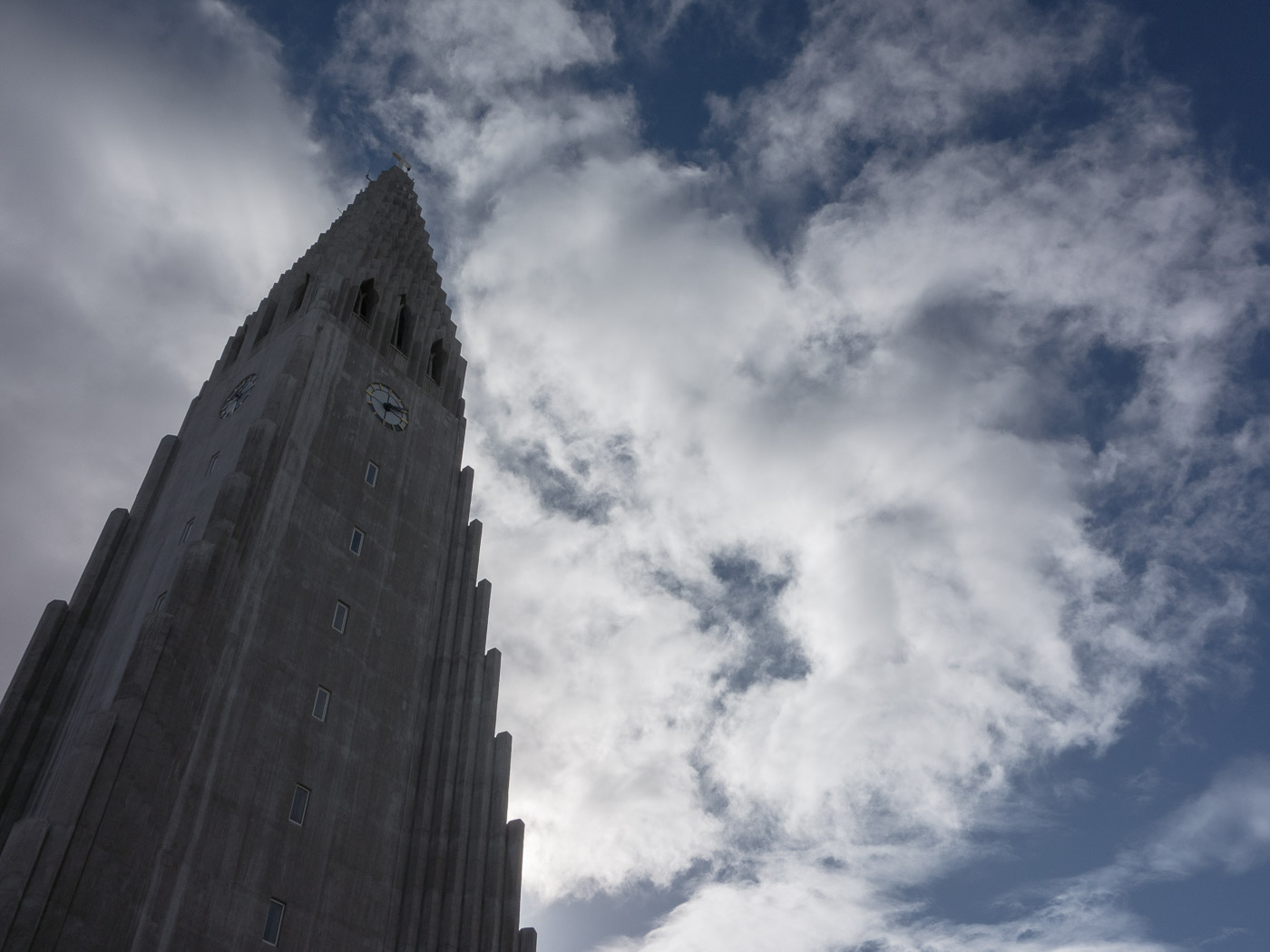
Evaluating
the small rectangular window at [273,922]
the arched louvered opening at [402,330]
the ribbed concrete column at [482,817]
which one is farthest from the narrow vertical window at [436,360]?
the small rectangular window at [273,922]

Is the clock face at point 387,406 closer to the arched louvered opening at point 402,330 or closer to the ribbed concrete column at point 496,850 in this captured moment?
the arched louvered opening at point 402,330

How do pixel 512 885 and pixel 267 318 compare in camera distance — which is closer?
pixel 512 885

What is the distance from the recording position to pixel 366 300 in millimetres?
69375

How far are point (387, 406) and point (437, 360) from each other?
11001 millimetres

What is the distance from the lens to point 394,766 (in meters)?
48.6

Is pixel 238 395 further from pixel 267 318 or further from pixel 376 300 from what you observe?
pixel 376 300

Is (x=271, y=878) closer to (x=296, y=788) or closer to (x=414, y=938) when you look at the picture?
(x=296, y=788)

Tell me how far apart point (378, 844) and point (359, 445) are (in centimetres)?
2276

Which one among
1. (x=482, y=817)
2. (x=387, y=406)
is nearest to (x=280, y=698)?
(x=482, y=817)

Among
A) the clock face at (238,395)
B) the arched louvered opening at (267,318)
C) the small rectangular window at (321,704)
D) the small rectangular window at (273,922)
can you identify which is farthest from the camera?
the arched louvered opening at (267,318)

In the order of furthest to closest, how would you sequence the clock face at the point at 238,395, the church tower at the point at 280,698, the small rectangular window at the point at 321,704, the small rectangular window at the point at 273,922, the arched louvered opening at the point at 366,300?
the arched louvered opening at the point at 366,300, the clock face at the point at 238,395, the small rectangular window at the point at 321,704, the small rectangular window at the point at 273,922, the church tower at the point at 280,698

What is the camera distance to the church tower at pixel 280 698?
121 feet

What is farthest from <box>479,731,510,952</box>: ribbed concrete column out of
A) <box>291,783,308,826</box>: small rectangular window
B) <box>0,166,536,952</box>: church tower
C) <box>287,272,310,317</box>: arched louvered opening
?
<box>287,272,310,317</box>: arched louvered opening

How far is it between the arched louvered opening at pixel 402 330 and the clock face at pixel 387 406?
6.51 metres
